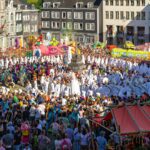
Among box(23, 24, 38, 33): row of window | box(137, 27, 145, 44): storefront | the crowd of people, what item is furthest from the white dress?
box(23, 24, 38, 33): row of window

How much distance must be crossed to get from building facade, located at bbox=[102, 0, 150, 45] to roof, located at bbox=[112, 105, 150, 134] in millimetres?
60153

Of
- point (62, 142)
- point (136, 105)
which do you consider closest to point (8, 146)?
point (62, 142)

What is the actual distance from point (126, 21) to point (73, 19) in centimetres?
953

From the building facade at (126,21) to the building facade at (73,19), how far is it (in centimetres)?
190

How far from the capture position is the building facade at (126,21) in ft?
257

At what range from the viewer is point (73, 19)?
8388 centimetres

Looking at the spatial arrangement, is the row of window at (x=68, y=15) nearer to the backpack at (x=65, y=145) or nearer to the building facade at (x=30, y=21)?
the building facade at (x=30, y=21)

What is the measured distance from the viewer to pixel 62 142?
61.5 feet

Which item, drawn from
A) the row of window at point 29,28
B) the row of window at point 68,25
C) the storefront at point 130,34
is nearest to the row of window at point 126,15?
the storefront at point 130,34

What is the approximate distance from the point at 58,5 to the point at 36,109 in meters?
63.3

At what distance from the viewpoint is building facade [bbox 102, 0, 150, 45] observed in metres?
78.2

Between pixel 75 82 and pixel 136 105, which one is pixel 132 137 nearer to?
pixel 136 105

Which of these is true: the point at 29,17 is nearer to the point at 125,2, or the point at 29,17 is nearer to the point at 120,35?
the point at 120,35

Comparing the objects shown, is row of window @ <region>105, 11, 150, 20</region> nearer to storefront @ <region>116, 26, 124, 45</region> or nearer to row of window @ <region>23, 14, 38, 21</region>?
storefront @ <region>116, 26, 124, 45</region>
